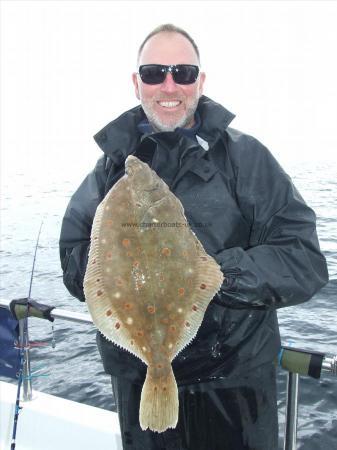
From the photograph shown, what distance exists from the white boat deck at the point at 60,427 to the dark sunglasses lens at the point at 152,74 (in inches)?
118

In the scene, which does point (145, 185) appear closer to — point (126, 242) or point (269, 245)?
point (126, 242)

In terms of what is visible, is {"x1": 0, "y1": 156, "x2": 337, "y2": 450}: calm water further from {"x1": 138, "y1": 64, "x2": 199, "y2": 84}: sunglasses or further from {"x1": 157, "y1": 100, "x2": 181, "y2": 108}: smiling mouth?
{"x1": 138, "y1": 64, "x2": 199, "y2": 84}: sunglasses

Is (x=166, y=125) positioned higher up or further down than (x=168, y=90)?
further down

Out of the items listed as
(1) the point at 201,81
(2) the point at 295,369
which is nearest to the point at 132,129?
(1) the point at 201,81

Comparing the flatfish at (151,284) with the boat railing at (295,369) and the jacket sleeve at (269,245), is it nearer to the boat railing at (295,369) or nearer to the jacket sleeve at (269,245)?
the jacket sleeve at (269,245)

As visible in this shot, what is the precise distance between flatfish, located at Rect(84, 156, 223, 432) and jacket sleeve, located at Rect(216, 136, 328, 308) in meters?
0.20

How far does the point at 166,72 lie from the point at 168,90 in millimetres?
126

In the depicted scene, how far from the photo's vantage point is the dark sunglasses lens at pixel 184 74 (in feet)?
9.82

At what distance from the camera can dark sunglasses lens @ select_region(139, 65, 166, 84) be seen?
2.99 m

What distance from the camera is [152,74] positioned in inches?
118

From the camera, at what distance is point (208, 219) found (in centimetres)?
273

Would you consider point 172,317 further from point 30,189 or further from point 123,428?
point 30,189

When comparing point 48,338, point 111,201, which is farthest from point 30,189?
point 111,201

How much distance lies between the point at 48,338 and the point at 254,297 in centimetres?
793
